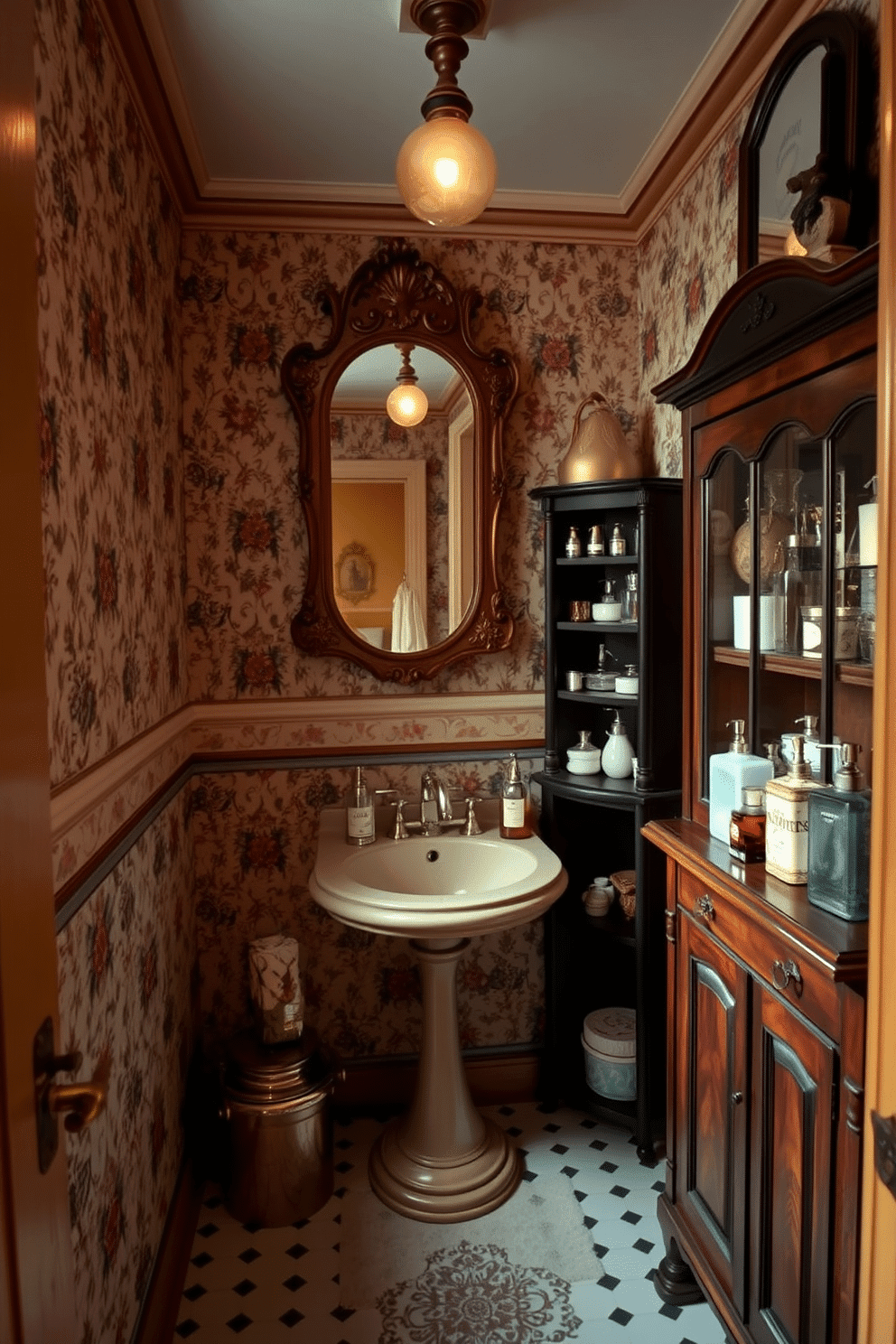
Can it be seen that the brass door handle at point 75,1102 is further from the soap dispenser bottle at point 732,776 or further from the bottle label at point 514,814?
the bottle label at point 514,814

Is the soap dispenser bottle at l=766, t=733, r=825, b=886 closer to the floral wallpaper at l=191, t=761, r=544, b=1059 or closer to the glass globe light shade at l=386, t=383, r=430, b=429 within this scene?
the floral wallpaper at l=191, t=761, r=544, b=1059

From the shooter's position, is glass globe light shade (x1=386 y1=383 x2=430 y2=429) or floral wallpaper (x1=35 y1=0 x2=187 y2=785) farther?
glass globe light shade (x1=386 y1=383 x2=430 y2=429)

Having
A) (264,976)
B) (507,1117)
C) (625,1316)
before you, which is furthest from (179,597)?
(625,1316)

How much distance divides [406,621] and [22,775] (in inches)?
73.5

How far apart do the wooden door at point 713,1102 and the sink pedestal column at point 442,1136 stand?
2.04 ft

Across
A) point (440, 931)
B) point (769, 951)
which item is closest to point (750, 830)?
point (769, 951)

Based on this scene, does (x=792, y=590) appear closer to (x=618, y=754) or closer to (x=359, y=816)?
(x=618, y=754)

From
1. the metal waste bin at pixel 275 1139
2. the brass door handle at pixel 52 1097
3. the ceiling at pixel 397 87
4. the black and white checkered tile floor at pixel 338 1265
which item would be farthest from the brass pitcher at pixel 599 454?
the brass door handle at pixel 52 1097

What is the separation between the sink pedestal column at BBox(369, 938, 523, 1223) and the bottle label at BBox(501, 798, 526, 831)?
0.34 meters

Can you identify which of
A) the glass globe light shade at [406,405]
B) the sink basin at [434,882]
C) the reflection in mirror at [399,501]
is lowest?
the sink basin at [434,882]

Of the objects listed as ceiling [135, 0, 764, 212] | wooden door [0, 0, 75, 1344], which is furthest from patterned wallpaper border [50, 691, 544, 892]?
wooden door [0, 0, 75, 1344]

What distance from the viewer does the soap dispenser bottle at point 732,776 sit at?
1.56m

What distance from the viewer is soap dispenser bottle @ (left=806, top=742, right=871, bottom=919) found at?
121 cm

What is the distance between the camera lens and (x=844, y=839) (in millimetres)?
1224
